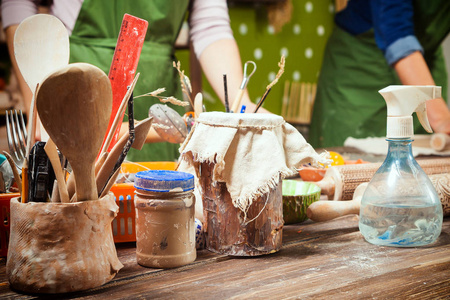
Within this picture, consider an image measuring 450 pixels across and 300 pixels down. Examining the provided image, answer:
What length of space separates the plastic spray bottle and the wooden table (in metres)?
0.02

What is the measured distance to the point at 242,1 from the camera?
1.89 meters

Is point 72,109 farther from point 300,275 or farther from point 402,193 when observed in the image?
point 402,193

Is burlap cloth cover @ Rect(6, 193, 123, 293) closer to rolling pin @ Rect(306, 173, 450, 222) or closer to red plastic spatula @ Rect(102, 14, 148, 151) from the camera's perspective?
red plastic spatula @ Rect(102, 14, 148, 151)

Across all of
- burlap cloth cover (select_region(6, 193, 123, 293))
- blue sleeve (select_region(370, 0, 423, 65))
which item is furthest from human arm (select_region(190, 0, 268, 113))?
burlap cloth cover (select_region(6, 193, 123, 293))

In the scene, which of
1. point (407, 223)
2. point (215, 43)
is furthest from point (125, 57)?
point (215, 43)

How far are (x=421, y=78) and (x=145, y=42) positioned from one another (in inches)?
53.9

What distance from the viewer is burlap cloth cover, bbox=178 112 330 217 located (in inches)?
23.4

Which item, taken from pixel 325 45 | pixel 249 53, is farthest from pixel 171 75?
pixel 325 45

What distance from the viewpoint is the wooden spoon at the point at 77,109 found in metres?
0.43

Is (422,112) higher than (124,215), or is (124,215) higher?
(422,112)

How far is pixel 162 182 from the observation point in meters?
Result: 0.56

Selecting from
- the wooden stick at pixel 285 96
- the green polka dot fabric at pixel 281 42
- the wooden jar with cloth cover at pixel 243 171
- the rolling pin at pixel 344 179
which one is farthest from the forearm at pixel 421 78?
the wooden jar with cloth cover at pixel 243 171

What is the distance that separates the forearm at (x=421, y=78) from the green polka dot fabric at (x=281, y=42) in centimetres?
40

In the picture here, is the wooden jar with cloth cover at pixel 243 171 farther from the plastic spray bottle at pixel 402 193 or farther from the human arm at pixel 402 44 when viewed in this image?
the human arm at pixel 402 44
